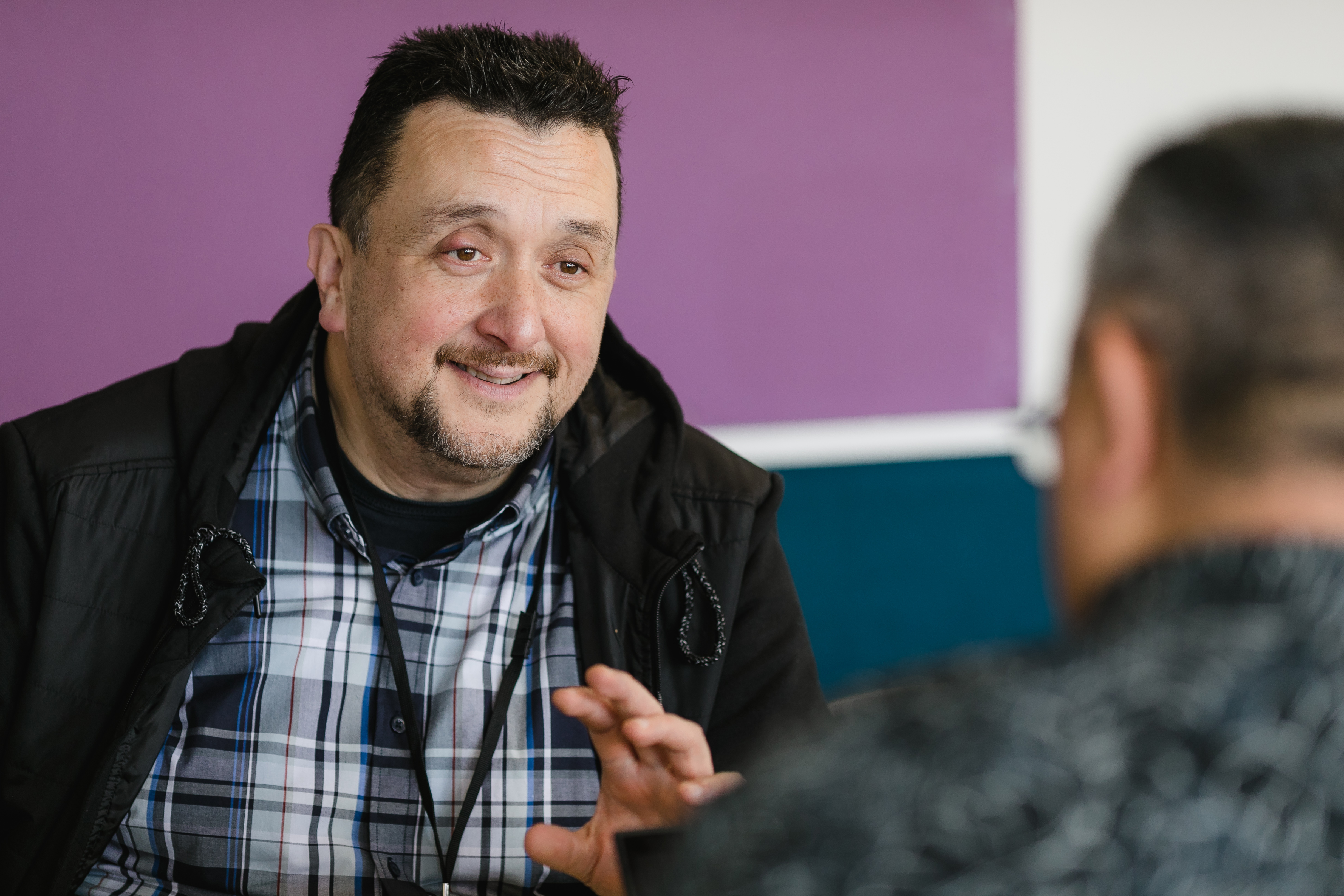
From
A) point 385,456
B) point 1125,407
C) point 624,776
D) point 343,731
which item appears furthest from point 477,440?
point 1125,407

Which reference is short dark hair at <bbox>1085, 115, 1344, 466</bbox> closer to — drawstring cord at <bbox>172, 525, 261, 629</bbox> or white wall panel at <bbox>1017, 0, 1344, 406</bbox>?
drawstring cord at <bbox>172, 525, 261, 629</bbox>

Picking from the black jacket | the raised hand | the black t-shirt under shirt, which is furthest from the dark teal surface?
the raised hand

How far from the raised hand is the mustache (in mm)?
A: 460

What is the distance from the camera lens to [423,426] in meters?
1.34

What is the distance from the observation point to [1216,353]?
1.65 ft

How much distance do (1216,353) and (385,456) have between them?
108 centimetres

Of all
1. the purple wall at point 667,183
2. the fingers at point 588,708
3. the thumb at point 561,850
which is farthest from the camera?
the purple wall at point 667,183

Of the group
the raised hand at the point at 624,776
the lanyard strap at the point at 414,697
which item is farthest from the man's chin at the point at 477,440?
the raised hand at the point at 624,776

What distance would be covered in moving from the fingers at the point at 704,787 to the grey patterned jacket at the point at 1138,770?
44 centimetres

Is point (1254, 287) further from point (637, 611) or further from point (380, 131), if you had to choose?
point (380, 131)

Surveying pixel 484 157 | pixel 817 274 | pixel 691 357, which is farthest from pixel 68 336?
pixel 817 274

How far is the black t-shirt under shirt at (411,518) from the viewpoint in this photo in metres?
1.39

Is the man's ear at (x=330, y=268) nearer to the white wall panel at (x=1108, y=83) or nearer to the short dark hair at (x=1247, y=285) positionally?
the short dark hair at (x=1247, y=285)

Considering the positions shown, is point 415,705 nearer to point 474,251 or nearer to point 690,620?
point 690,620
